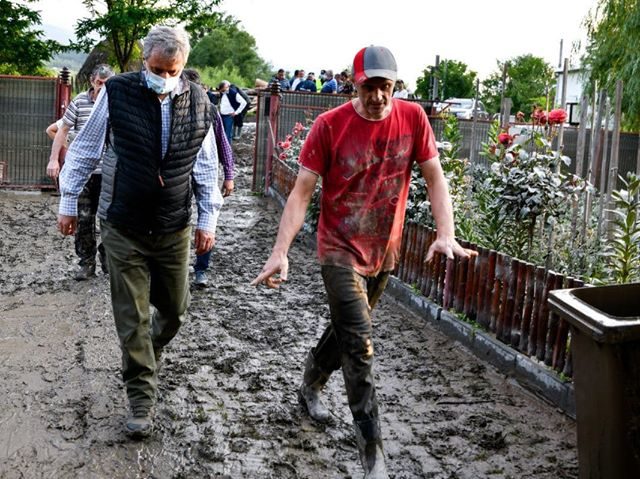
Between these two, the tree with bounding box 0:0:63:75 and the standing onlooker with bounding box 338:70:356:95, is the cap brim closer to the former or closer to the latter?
the standing onlooker with bounding box 338:70:356:95

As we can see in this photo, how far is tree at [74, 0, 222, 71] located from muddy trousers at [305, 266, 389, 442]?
18.7 meters

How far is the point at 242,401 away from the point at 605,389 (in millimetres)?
2447

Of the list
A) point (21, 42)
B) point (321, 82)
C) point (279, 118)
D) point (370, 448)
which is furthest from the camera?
point (321, 82)

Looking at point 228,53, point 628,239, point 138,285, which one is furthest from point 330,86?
point 228,53

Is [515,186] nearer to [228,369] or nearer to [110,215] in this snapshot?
[228,369]

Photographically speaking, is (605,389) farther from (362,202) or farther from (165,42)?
(165,42)

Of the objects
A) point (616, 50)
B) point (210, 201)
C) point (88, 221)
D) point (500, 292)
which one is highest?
point (616, 50)

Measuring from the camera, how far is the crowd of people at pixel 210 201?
4344mm

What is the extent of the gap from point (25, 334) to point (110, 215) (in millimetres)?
2426

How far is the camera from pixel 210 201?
16.8 feet

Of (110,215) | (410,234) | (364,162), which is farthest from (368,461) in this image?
(410,234)

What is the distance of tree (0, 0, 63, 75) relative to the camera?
21.2 m

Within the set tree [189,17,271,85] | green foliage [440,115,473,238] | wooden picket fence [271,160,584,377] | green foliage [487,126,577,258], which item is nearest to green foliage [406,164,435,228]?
green foliage [440,115,473,238]

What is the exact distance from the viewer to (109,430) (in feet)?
16.0
